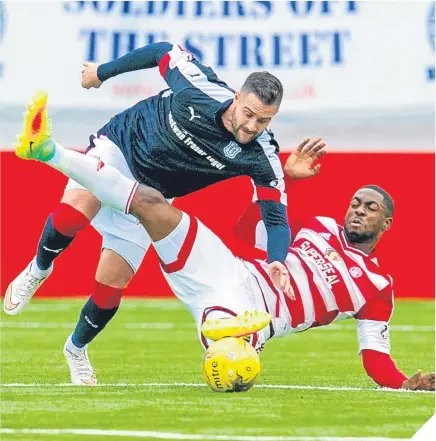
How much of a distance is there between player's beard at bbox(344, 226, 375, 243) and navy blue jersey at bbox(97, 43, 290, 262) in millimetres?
511

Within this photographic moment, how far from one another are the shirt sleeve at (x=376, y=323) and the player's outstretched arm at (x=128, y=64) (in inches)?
70.6

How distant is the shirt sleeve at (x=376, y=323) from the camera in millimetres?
6621

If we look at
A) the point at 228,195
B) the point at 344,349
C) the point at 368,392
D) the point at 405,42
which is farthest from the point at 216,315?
the point at 405,42

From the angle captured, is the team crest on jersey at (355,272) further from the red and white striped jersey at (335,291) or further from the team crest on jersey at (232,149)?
the team crest on jersey at (232,149)

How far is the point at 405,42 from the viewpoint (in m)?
13.1

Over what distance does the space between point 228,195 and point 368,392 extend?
6680 millimetres

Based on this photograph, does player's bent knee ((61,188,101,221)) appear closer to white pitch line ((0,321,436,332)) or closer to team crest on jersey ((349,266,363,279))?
team crest on jersey ((349,266,363,279))

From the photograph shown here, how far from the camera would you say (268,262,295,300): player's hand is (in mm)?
6193

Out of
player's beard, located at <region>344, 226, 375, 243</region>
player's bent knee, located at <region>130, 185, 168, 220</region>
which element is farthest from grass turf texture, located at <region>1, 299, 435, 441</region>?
player's bent knee, located at <region>130, 185, 168, 220</region>

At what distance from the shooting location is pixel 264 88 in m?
6.32

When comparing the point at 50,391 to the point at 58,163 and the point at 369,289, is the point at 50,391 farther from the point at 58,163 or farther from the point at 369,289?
the point at 369,289

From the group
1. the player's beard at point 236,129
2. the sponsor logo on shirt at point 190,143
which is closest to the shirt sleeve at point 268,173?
the player's beard at point 236,129

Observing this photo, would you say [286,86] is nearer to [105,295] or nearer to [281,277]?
[105,295]

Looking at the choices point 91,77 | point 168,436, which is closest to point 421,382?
point 168,436
